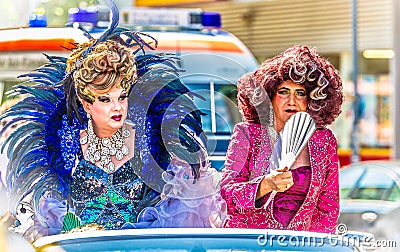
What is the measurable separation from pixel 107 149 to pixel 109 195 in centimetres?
21

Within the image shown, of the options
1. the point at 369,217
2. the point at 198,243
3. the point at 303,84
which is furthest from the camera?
the point at 369,217

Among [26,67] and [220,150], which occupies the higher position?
[26,67]

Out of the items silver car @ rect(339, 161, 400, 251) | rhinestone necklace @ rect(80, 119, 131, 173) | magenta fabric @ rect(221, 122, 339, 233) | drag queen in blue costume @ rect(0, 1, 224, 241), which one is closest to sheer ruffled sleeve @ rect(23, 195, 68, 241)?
drag queen in blue costume @ rect(0, 1, 224, 241)

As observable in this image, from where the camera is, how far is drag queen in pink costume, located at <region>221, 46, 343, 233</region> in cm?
468

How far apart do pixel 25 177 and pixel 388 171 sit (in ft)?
18.7

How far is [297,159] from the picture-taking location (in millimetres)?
4762

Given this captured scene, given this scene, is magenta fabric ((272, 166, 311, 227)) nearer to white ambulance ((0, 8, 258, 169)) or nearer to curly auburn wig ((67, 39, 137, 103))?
curly auburn wig ((67, 39, 137, 103))

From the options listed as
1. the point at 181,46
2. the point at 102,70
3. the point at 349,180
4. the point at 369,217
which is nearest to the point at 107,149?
the point at 102,70

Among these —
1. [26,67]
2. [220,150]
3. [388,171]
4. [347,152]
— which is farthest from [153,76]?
[347,152]

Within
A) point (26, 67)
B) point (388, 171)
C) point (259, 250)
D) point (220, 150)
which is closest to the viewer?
point (259, 250)

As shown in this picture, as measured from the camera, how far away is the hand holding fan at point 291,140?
4.70m

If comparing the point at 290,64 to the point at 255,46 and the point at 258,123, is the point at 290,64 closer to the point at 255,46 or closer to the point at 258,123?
the point at 258,123

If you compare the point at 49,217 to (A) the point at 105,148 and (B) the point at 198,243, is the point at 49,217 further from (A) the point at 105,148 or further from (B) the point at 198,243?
(B) the point at 198,243

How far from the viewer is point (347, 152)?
21.8 meters
